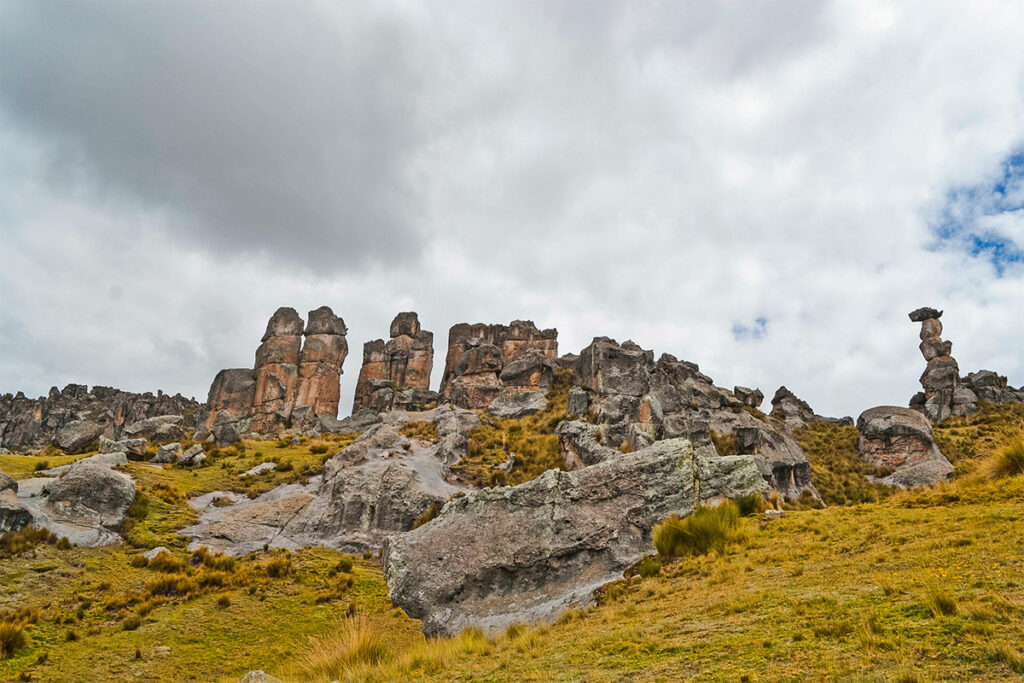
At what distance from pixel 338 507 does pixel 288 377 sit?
1993 inches

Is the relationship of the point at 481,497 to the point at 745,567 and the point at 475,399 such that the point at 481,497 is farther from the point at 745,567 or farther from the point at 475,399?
the point at 475,399

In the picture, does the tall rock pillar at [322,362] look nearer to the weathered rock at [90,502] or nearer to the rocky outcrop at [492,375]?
the rocky outcrop at [492,375]

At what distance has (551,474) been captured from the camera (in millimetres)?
17734

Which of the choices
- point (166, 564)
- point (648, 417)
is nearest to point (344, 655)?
point (166, 564)

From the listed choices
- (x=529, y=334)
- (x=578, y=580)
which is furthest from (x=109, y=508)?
(x=529, y=334)

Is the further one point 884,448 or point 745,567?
point 884,448

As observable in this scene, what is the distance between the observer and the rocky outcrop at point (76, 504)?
21.6 metres

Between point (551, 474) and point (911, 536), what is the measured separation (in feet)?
32.7

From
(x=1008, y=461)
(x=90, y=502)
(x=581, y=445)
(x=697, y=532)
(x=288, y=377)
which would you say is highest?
(x=288, y=377)

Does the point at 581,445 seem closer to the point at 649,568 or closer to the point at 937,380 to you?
the point at 649,568

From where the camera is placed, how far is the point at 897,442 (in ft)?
188

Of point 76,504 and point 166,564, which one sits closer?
point 166,564

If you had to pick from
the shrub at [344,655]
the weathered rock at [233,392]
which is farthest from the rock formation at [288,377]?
the shrub at [344,655]

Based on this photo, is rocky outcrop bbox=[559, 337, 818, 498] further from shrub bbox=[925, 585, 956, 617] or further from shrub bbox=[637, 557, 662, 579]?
shrub bbox=[925, 585, 956, 617]
